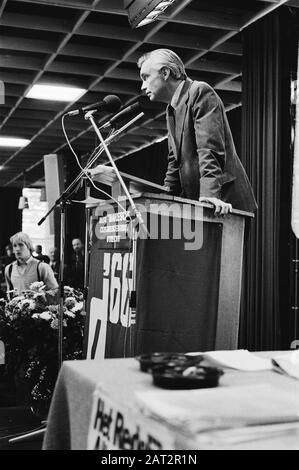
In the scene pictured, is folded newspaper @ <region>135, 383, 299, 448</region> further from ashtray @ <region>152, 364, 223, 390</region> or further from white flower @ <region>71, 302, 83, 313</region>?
white flower @ <region>71, 302, 83, 313</region>

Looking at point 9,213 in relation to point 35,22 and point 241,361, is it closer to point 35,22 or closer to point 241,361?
point 35,22

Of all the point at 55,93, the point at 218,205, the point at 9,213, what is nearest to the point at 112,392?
the point at 218,205

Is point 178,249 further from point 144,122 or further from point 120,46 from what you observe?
point 144,122

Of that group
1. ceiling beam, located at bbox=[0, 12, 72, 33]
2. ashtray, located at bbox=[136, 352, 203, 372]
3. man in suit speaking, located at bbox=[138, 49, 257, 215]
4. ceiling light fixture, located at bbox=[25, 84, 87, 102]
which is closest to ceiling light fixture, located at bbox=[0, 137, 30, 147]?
ceiling light fixture, located at bbox=[25, 84, 87, 102]

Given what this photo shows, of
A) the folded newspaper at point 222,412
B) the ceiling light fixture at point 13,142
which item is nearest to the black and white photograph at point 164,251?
the folded newspaper at point 222,412

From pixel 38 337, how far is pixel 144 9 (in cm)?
236

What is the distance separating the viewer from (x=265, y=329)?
497 cm

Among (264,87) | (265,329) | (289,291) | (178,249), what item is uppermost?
(264,87)

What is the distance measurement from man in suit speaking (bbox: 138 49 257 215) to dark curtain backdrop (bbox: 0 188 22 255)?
56.2 feet

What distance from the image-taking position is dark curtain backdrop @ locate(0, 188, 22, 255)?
63.0ft

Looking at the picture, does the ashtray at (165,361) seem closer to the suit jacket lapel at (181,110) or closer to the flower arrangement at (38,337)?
the suit jacket lapel at (181,110)

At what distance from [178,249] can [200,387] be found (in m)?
1.19

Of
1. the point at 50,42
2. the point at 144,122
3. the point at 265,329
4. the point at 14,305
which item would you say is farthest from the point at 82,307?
the point at 144,122

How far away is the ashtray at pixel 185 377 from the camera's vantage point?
0.95 meters
